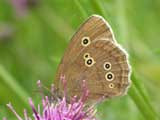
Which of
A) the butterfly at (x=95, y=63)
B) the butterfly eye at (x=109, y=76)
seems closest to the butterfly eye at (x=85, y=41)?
the butterfly at (x=95, y=63)

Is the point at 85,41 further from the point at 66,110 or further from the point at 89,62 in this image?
the point at 66,110

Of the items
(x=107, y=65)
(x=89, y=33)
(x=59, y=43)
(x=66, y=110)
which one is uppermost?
(x=59, y=43)

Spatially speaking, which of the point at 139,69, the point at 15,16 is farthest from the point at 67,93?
the point at 15,16

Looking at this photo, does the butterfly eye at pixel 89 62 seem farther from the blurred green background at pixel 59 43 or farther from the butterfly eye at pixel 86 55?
the blurred green background at pixel 59 43

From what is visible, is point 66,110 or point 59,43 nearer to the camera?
point 66,110

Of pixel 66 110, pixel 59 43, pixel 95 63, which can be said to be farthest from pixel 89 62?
pixel 59 43

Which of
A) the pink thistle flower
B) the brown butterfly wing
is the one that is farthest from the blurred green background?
the pink thistle flower
